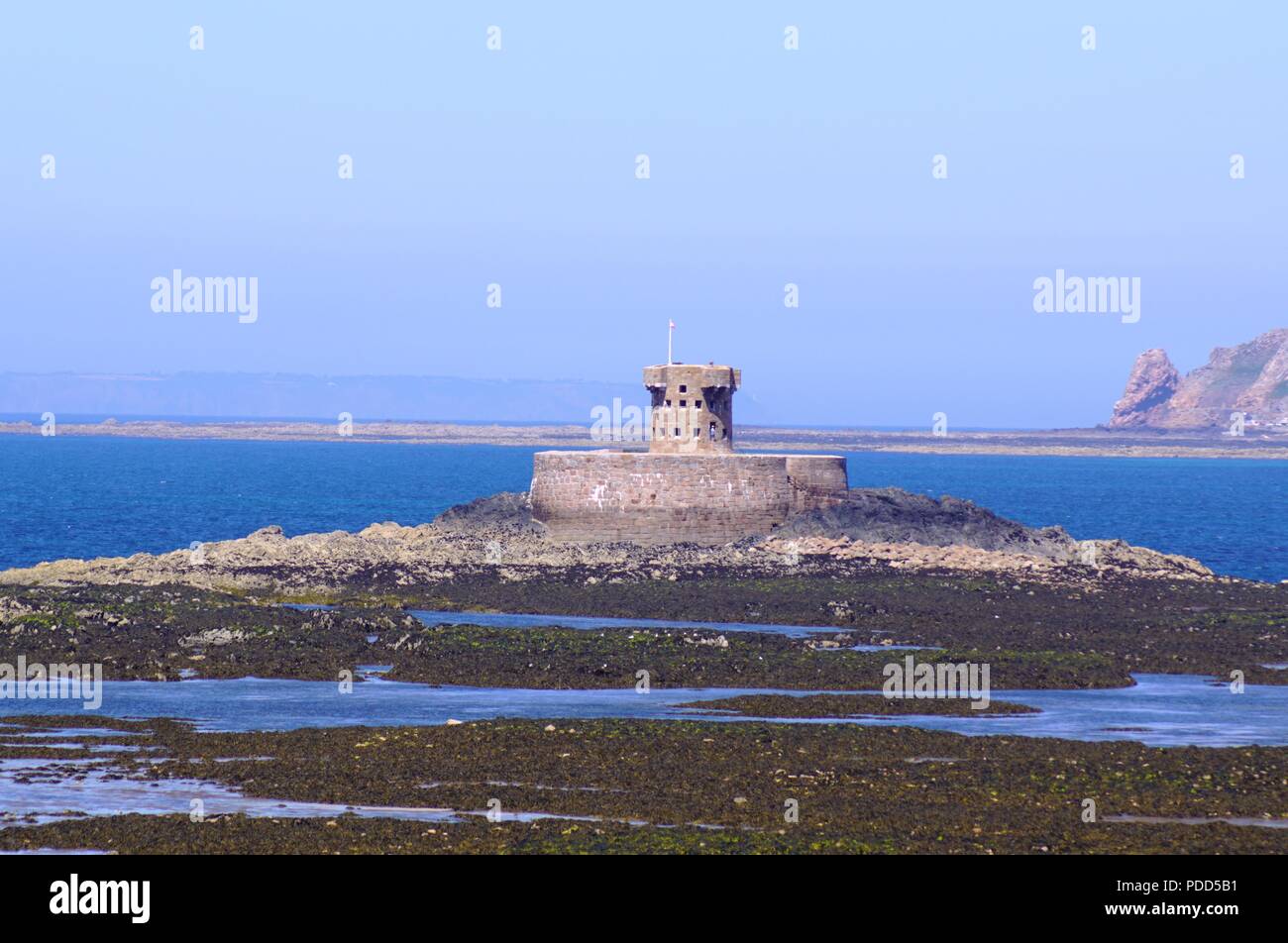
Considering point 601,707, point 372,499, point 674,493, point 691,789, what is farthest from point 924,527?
point 372,499

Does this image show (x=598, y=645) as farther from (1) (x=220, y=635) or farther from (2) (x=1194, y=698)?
(2) (x=1194, y=698)

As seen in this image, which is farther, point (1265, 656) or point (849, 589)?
point (849, 589)

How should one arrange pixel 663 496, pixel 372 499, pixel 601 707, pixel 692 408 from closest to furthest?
pixel 601 707, pixel 663 496, pixel 692 408, pixel 372 499

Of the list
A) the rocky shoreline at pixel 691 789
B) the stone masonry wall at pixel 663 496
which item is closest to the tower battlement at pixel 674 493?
the stone masonry wall at pixel 663 496

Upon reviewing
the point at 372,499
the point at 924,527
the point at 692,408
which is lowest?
the point at 372,499

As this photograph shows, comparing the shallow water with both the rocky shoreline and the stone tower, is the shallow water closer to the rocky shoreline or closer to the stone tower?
the rocky shoreline

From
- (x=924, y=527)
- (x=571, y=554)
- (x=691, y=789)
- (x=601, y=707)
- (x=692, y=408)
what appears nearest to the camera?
(x=691, y=789)

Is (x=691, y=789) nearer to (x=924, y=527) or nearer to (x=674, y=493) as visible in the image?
(x=674, y=493)
